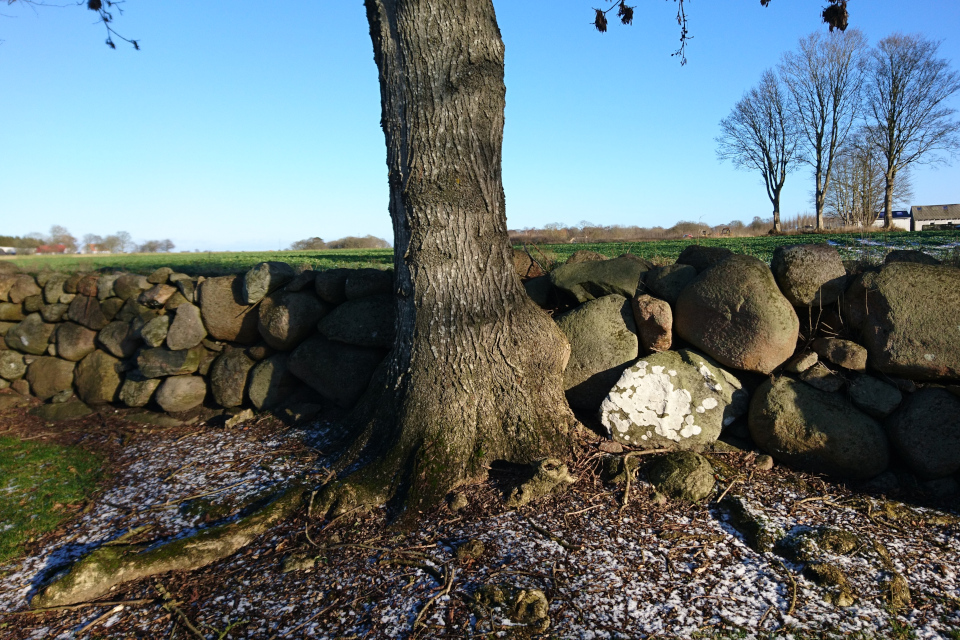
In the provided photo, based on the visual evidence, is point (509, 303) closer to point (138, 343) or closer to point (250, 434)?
point (250, 434)

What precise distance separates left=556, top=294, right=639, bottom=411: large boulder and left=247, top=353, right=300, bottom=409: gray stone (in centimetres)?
291

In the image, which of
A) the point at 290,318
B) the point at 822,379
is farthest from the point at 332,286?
the point at 822,379

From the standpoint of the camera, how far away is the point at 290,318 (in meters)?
5.78

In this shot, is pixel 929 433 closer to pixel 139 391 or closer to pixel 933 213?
pixel 139 391

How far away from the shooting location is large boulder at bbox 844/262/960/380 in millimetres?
3982

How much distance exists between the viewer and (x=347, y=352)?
5590 millimetres

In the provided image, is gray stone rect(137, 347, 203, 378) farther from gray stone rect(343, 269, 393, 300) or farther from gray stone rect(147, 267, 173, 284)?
gray stone rect(343, 269, 393, 300)

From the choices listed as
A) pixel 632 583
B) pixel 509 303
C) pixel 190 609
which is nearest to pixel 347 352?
pixel 509 303

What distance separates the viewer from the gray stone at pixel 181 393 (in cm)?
626

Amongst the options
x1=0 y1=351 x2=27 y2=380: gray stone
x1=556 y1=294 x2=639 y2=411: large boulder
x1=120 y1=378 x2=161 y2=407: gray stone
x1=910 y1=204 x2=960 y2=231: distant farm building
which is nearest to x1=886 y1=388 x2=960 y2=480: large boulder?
x1=556 y1=294 x2=639 y2=411: large boulder

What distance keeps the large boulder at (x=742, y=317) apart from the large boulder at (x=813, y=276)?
5.0 inches

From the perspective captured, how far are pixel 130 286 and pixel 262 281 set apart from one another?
202 centimetres

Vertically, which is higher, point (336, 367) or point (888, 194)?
point (888, 194)

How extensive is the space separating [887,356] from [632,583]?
107 inches
